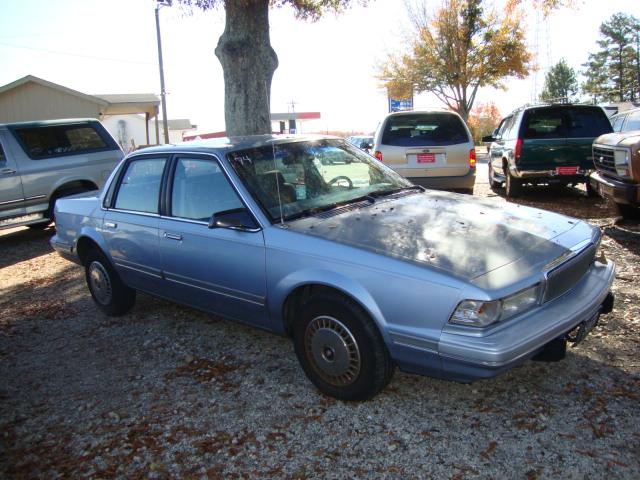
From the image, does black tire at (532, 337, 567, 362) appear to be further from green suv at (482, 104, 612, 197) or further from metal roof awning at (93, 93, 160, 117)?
metal roof awning at (93, 93, 160, 117)

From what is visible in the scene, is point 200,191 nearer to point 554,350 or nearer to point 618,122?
point 554,350

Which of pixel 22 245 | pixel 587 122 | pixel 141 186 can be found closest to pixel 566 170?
pixel 587 122

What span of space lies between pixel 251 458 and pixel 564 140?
810 cm

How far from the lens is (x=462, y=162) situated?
9.14 metres

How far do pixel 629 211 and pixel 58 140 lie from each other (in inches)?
359

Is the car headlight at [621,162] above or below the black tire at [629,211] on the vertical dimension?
above

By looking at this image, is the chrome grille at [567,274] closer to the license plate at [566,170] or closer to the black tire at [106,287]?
the black tire at [106,287]

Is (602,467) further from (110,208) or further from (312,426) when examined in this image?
(110,208)

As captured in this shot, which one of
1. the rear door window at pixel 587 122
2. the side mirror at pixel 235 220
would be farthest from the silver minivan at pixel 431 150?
the side mirror at pixel 235 220

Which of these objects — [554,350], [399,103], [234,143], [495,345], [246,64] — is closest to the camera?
[495,345]

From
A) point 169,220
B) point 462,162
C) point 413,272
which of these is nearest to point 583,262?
point 413,272

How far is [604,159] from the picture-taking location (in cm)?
705

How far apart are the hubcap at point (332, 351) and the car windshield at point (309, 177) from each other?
2.62 ft

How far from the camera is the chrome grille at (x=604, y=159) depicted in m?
6.76
